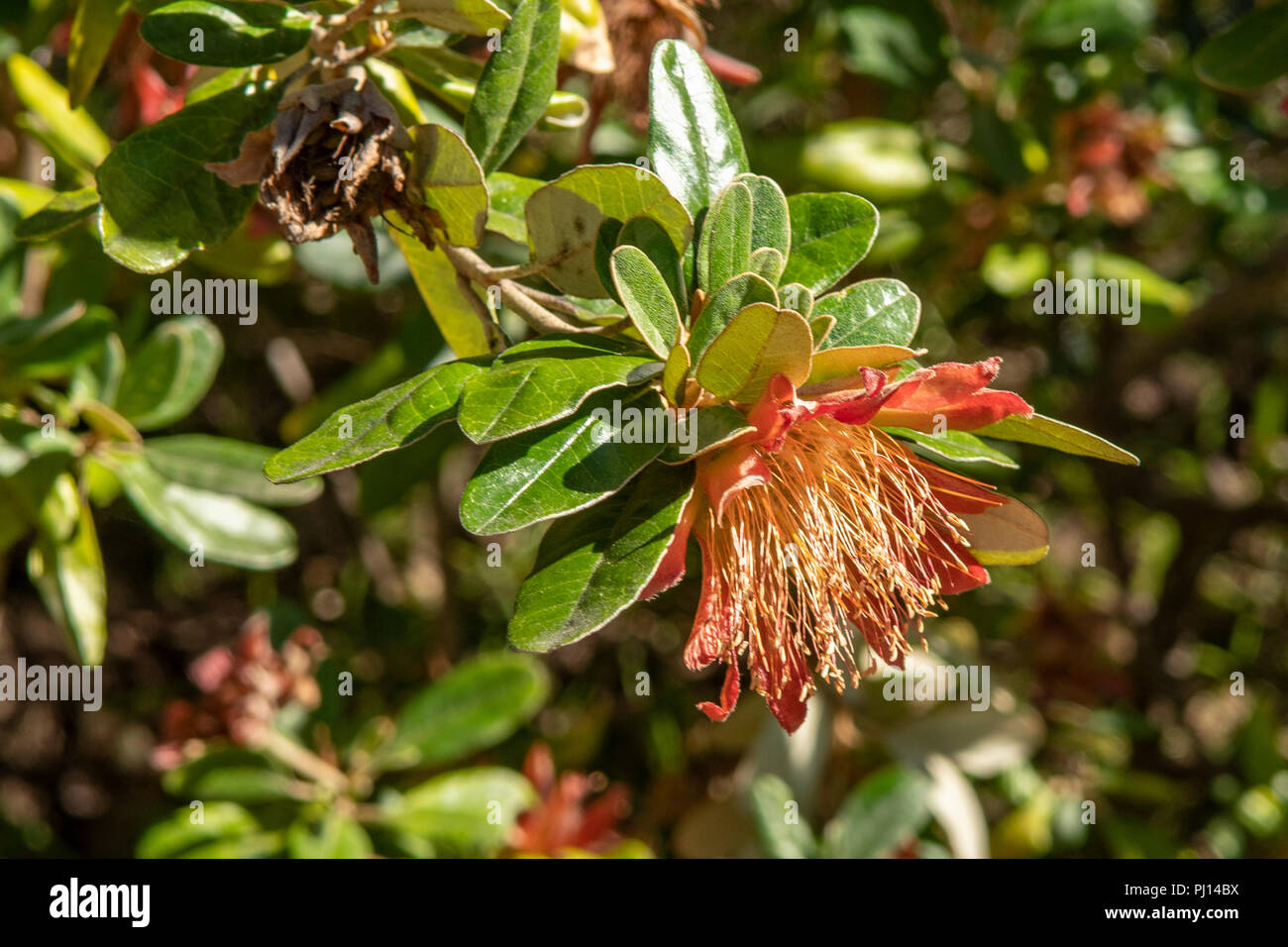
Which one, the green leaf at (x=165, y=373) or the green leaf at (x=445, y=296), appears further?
the green leaf at (x=165, y=373)

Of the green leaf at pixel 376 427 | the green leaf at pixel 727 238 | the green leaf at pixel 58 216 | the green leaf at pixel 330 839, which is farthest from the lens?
the green leaf at pixel 330 839

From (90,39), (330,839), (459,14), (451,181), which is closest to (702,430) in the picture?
(451,181)

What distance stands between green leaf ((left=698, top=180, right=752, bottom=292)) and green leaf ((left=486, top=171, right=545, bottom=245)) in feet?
0.61

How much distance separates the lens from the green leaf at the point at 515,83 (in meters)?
0.87

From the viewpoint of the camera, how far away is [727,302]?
0.80 metres

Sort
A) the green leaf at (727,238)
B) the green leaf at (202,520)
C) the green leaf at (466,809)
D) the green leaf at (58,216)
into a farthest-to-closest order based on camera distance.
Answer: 1. the green leaf at (466,809)
2. the green leaf at (202,520)
3. the green leaf at (58,216)
4. the green leaf at (727,238)

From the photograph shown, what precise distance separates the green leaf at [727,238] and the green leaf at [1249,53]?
760mm

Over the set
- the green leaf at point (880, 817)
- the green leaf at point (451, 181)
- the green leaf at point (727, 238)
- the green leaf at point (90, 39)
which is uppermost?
the green leaf at point (90, 39)

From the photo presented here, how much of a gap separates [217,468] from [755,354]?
2.88 ft

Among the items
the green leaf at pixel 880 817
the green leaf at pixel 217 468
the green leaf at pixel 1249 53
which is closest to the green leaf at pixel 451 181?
the green leaf at pixel 217 468

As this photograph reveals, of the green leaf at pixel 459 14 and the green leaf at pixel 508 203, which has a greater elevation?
the green leaf at pixel 459 14

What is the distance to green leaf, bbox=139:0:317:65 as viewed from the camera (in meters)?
0.89

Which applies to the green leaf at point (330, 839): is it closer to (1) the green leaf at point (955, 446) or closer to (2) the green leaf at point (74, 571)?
(2) the green leaf at point (74, 571)
